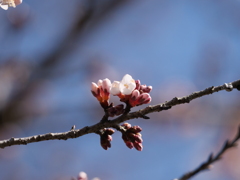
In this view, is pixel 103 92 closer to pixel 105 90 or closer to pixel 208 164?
pixel 105 90

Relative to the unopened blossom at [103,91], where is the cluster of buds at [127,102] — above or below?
below

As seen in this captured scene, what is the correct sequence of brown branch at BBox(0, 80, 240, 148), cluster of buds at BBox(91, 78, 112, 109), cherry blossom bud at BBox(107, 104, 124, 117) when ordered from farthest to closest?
1. cluster of buds at BBox(91, 78, 112, 109)
2. cherry blossom bud at BBox(107, 104, 124, 117)
3. brown branch at BBox(0, 80, 240, 148)

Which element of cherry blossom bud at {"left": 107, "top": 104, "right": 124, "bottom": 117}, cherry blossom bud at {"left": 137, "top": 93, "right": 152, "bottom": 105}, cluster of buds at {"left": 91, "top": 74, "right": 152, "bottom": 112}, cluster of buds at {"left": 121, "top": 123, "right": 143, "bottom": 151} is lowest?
cluster of buds at {"left": 121, "top": 123, "right": 143, "bottom": 151}

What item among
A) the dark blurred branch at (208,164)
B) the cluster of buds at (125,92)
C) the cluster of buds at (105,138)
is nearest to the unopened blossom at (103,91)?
the cluster of buds at (125,92)

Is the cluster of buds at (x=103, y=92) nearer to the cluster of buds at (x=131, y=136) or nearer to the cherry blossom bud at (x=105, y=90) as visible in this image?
the cherry blossom bud at (x=105, y=90)

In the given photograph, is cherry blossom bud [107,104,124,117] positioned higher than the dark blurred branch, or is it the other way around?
cherry blossom bud [107,104,124,117]

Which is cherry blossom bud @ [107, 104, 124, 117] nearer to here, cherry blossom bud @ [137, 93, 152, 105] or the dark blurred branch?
cherry blossom bud @ [137, 93, 152, 105]

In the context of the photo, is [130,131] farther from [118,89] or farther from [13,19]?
[13,19]

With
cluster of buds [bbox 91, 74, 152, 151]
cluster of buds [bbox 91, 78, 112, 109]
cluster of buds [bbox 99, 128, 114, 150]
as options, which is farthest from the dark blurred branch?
cluster of buds [bbox 91, 78, 112, 109]

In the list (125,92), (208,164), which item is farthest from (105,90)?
(208,164)
